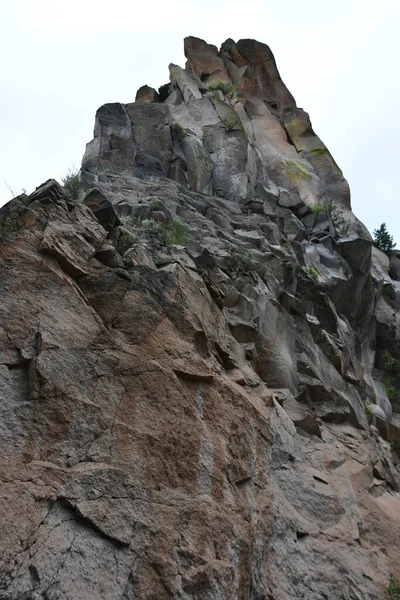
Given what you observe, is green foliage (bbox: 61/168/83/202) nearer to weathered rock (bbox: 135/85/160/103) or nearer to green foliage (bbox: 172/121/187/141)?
green foliage (bbox: 172/121/187/141)

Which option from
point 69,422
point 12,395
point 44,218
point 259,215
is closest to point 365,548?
point 69,422

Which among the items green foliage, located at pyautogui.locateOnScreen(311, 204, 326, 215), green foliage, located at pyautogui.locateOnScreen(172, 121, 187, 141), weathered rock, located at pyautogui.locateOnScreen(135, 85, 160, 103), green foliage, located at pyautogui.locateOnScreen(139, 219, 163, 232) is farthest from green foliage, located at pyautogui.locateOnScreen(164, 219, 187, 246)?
weathered rock, located at pyautogui.locateOnScreen(135, 85, 160, 103)

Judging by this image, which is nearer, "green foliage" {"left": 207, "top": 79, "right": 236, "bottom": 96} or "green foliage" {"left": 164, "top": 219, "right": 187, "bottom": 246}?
"green foliage" {"left": 164, "top": 219, "right": 187, "bottom": 246}

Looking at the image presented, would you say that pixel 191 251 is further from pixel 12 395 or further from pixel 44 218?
pixel 12 395

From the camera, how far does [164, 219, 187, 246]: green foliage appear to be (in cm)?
1401

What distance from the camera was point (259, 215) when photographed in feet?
70.7

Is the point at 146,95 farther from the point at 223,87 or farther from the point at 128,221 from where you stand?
the point at 128,221

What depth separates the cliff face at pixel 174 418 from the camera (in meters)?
7.42

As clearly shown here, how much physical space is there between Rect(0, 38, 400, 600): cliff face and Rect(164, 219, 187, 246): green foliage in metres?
0.08

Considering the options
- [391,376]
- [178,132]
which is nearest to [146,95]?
[178,132]

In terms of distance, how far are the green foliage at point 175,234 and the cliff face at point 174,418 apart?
0.08 meters

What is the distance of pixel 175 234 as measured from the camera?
48.7ft

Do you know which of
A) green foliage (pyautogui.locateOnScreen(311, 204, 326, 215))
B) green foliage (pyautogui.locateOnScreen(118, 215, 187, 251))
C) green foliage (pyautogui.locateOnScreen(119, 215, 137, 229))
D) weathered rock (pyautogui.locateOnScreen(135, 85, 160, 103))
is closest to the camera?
green foliage (pyautogui.locateOnScreen(118, 215, 187, 251))

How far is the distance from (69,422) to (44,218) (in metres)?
3.95
